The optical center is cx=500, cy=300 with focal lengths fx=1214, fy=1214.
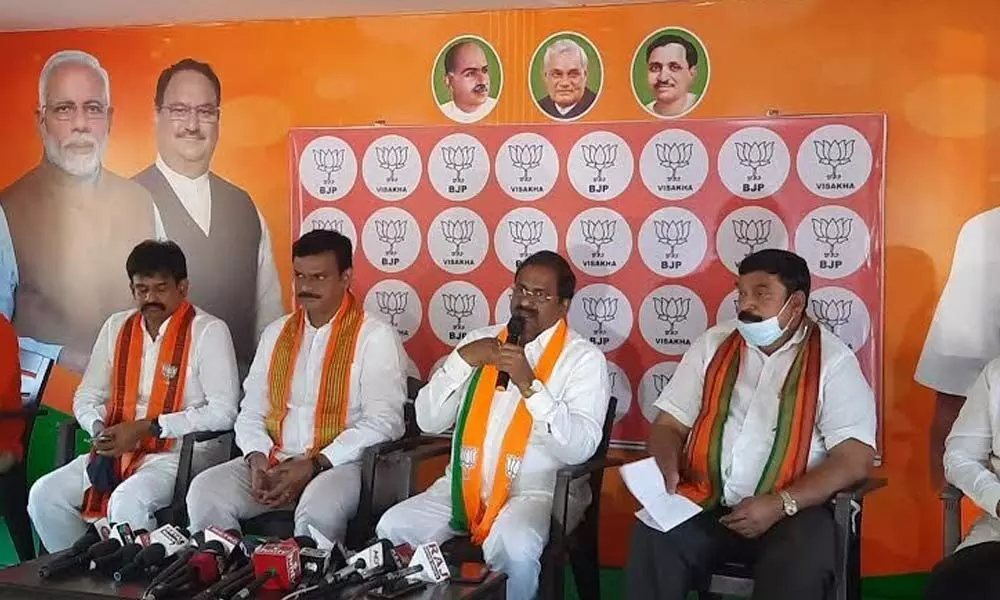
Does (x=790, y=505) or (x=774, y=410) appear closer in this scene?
(x=790, y=505)

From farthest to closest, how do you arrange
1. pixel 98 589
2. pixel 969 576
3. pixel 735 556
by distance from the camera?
1. pixel 735 556
2. pixel 969 576
3. pixel 98 589

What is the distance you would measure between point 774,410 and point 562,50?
1744mm

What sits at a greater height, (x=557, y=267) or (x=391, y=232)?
(x=391, y=232)

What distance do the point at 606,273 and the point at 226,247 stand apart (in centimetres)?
175

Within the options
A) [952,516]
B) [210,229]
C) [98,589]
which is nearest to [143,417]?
[210,229]

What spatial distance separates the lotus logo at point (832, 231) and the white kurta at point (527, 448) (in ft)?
3.28

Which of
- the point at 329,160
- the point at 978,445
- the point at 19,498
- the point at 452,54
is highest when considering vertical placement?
the point at 452,54

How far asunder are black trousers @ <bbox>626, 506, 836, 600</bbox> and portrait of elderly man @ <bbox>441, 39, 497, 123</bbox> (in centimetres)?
195

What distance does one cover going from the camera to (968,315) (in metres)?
4.39

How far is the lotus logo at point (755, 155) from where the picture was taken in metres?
4.60

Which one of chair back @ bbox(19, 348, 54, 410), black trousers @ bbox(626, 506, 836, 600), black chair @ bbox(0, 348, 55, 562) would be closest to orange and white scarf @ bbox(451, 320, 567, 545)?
black trousers @ bbox(626, 506, 836, 600)

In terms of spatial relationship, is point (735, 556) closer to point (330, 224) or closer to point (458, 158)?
point (458, 158)

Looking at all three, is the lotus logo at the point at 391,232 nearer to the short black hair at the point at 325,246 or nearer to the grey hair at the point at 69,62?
Result: the short black hair at the point at 325,246

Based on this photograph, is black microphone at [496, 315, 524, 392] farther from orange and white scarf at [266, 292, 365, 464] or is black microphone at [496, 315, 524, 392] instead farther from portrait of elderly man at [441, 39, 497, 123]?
portrait of elderly man at [441, 39, 497, 123]
